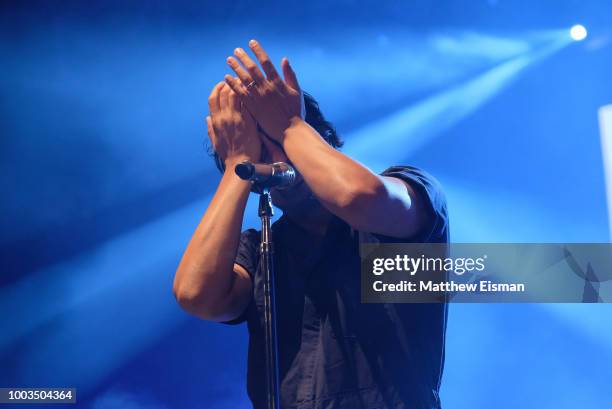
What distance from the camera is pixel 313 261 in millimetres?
1236

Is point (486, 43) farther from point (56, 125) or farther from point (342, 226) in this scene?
point (56, 125)

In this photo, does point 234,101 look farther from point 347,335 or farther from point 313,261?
point 347,335

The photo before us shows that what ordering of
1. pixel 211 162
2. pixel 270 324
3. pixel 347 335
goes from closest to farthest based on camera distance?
pixel 270 324, pixel 347 335, pixel 211 162

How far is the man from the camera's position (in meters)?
1.08

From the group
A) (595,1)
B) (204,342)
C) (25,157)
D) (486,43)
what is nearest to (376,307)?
(204,342)

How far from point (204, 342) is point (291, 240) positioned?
943 mm

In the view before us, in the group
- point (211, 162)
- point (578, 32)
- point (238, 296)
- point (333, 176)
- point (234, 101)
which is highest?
point (578, 32)

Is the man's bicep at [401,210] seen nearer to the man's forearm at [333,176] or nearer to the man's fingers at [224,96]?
the man's forearm at [333,176]

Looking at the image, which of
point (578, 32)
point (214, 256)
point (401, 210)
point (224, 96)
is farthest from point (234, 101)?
point (578, 32)

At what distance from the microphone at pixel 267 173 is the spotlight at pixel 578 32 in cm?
139

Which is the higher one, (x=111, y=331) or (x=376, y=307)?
(x=111, y=331)

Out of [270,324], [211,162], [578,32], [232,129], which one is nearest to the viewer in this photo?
[270,324]

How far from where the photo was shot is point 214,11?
228 cm

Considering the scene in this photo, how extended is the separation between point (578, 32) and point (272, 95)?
1.31 metres
